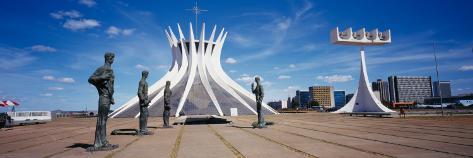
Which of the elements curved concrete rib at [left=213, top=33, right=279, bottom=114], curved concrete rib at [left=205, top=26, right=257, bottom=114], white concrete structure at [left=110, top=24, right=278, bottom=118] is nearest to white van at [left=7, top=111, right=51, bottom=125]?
white concrete structure at [left=110, top=24, right=278, bottom=118]

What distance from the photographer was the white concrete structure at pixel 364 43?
3357 centimetres

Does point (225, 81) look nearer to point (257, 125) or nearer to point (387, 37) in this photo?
point (387, 37)

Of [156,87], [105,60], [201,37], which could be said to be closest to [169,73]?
[156,87]

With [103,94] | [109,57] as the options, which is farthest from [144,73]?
[103,94]

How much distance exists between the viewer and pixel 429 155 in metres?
6.55

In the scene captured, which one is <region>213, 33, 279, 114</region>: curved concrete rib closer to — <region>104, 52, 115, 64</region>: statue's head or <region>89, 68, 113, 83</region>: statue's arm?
<region>104, 52, 115, 64</region>: statue's head

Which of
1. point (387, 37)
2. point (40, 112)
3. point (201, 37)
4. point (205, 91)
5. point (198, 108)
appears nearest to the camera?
point (40, 112)

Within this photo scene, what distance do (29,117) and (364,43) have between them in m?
32.2

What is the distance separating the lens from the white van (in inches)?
1015

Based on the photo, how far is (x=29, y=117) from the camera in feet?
89.4

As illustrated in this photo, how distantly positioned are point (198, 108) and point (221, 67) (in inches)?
526

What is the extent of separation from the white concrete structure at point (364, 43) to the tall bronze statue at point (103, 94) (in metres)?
28.3

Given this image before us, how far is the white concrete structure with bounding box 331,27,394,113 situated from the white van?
92.8 feet

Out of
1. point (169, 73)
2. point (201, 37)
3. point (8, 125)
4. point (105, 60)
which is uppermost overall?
point (201, 37)
